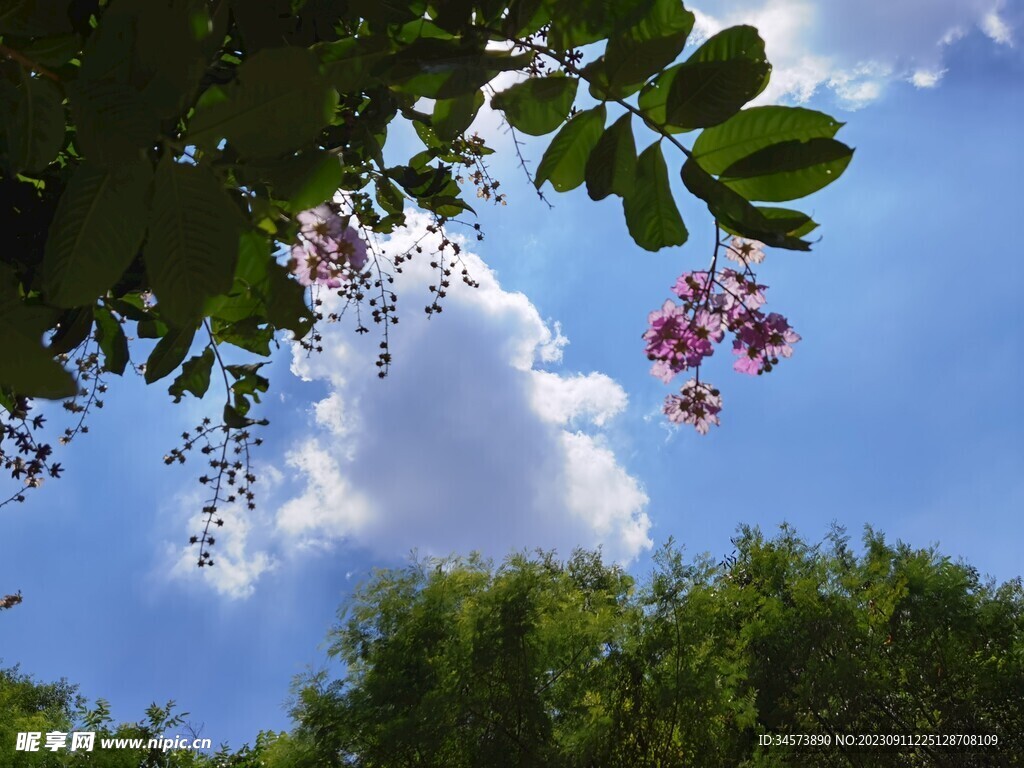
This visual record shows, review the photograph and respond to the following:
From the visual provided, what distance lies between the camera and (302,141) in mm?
672

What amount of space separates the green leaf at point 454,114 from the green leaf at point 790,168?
35 cm

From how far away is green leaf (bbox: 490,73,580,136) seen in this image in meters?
0.86

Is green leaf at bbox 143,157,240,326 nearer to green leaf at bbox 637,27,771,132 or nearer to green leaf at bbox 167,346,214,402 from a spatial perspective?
green leaf at bbox 637,27,771,132

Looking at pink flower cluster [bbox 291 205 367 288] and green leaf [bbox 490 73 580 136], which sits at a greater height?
green leaf [bbox 490 73 580 136]

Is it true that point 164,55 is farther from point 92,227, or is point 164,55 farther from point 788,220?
point 788,220

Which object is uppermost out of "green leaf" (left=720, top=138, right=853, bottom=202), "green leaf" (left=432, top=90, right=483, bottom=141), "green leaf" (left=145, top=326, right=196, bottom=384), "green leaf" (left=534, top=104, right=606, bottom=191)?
"green leaf" (left=432, top=90, right=483, bottom=141)

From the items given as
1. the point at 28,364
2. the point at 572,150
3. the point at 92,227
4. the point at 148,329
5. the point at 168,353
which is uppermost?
the point at 148,329

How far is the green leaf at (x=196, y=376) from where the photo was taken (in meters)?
1.28

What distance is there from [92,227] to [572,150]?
1.71ft

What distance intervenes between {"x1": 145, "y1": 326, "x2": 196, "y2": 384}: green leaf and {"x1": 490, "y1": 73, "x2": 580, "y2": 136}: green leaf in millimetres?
503

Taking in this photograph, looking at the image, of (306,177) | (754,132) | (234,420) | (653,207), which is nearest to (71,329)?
(234,420)

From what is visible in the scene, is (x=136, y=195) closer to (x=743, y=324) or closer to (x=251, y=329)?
(x=251, y=329)

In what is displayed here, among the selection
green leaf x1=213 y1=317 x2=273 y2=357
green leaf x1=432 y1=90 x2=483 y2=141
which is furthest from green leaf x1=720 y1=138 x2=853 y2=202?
green leaf x1=213 y1=317 x2=273 y2=357

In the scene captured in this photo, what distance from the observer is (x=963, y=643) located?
7.52 m
